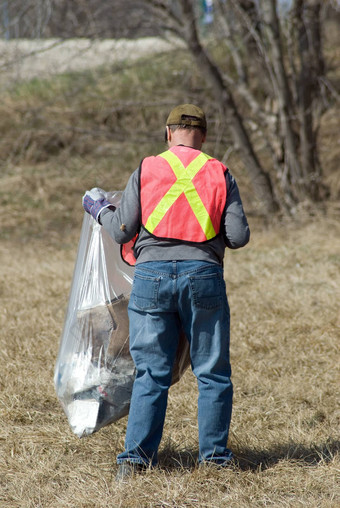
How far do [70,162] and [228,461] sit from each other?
10433 millimetres

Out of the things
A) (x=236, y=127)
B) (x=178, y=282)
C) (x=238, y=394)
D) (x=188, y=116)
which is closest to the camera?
(x=178, y=282)

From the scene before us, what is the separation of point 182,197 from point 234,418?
1.48 meters

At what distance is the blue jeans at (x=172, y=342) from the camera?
2.65 meters

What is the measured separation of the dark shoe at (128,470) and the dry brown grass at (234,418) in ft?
0.14

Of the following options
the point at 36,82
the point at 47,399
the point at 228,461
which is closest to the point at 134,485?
the point at 228,461

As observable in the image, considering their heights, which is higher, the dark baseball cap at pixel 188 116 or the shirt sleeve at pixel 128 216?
the dark baseball cap at pixel 188 116

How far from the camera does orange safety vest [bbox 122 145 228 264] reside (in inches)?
104

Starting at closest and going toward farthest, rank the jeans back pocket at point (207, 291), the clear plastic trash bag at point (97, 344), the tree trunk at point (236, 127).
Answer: the jeans back pocket at point (207, 291) → the clear plastic trash bag at point (97, 344) → the tree trunk at point (236, 127)

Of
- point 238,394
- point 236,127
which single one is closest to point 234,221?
point 238,394

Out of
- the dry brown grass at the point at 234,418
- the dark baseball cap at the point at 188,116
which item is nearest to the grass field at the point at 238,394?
the dry brown grass at the point at 234,418

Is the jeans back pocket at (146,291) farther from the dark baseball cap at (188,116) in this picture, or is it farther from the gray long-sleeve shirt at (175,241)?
the dark baseball cap at (188,116)

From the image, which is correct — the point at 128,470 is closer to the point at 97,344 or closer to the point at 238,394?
the point at 97,344

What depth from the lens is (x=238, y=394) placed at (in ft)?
12.7

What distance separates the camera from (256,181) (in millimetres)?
9531
